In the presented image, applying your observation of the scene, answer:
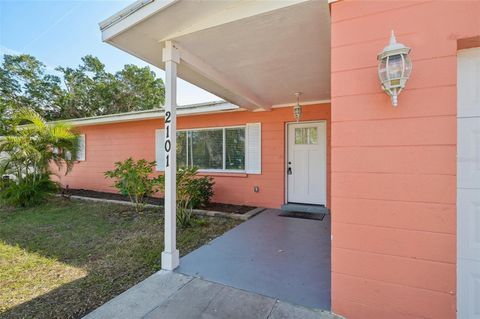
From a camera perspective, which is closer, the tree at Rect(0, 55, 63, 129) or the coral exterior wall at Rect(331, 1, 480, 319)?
the coral exterior wall at Rect(331, 1, 480, 319)

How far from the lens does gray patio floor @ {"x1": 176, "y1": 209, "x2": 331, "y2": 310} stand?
7.66 feet

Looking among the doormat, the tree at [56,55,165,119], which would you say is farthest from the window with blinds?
the tree at [56,55,165,119]

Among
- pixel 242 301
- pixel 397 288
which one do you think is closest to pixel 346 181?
pixel 397 288

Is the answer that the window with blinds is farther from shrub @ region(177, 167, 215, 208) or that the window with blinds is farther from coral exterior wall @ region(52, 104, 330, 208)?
shrub @ region(177, 167, 215, 208)

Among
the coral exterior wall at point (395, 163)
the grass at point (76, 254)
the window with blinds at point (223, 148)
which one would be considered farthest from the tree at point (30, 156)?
the coral exterior wall at point (395, 163)

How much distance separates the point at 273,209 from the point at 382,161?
13.8 feet

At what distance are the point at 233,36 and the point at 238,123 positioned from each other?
3744mm

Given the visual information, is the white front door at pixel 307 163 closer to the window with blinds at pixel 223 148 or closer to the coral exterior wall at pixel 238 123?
the coral exterior wall at pixel 238 123

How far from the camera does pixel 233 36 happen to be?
2561 mm

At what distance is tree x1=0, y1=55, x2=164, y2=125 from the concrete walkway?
1942cm

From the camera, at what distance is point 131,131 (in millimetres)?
7934

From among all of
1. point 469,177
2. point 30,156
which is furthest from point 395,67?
point 30,156

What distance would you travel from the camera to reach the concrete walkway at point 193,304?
1.97 metres

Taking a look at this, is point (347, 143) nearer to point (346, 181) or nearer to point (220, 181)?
point (346, 181)
